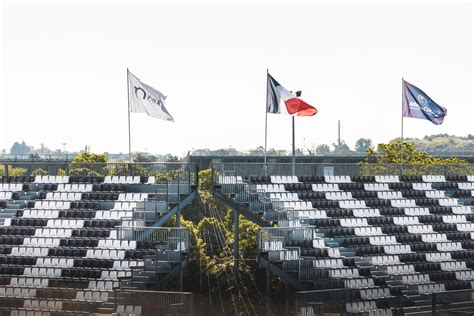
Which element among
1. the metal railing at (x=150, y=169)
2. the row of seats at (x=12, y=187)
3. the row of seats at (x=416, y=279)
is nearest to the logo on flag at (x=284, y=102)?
the metal railing at (x=150, y=169)

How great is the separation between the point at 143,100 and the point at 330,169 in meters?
9.02

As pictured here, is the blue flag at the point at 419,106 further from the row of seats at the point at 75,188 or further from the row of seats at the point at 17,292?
the row of seats at the point at 17,292

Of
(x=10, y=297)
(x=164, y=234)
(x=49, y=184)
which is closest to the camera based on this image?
(x=10, y=297)

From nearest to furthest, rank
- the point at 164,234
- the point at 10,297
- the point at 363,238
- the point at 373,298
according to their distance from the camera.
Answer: the point at 10,297 → the point at 373,298 → the point at 164,234 → the point at 363,238

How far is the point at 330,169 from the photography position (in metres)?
44.9

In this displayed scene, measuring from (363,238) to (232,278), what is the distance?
5.56 meters

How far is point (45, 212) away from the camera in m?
39.7

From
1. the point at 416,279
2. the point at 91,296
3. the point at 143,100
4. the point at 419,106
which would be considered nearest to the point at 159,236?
the point at 91,296

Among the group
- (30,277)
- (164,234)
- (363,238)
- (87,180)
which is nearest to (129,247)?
(164,234)

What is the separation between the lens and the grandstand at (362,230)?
1378 inches

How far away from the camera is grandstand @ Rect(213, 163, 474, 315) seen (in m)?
35.0

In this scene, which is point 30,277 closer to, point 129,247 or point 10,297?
point 129,247

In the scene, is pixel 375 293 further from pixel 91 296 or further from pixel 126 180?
pixel 126 180

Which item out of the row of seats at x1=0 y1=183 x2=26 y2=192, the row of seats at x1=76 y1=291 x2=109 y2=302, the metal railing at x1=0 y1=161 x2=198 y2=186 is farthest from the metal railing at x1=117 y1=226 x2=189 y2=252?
the row of seats at x1=0 y1=183 x2=26 y2=192
